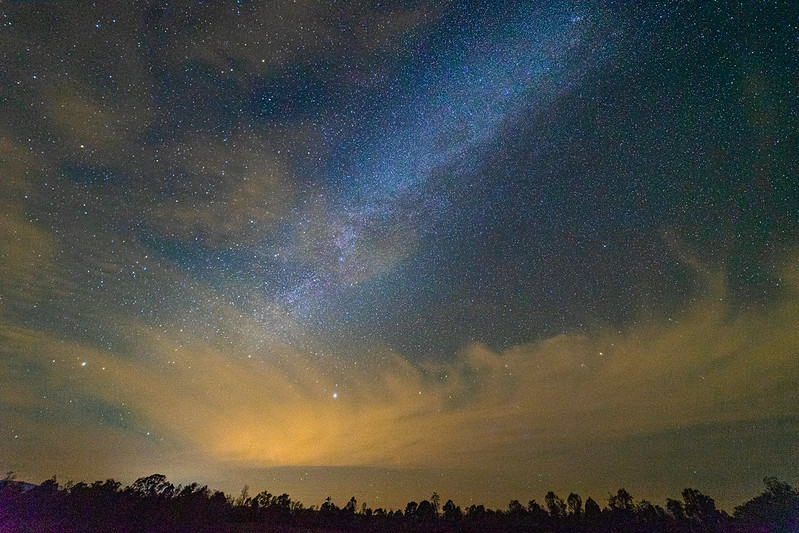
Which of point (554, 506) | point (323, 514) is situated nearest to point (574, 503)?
point (554, 506)

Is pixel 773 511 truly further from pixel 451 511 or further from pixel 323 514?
pixel 323 514

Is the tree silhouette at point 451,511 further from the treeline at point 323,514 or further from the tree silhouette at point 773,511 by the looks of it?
the tree silhouette at point 773,511

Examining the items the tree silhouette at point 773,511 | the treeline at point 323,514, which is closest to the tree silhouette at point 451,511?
the treeline at point 323,514

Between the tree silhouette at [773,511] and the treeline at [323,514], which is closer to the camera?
the treeline at [323,514]

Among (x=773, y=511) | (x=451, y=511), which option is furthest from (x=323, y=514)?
(x=773, y=511)

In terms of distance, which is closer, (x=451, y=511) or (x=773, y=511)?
(x=773, y=511)

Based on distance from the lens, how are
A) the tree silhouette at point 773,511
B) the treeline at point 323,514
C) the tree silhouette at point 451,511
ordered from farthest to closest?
the tree silhouette at point 451,511
the tree silhouette at point 773,511
the treeline at point 323,514

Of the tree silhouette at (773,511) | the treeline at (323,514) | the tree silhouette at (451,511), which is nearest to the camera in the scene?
the treeline at (323,514)

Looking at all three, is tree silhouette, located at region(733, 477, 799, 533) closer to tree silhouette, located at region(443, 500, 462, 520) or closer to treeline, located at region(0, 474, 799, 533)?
treeline, located at region(0, 474, 799, 533)

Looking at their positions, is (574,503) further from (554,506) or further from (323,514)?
(323,514)

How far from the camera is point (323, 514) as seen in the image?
111 m

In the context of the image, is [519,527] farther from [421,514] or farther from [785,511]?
[785,511]

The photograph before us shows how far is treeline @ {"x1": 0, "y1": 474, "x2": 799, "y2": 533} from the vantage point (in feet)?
212

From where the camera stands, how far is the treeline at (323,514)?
64688 millimetres
